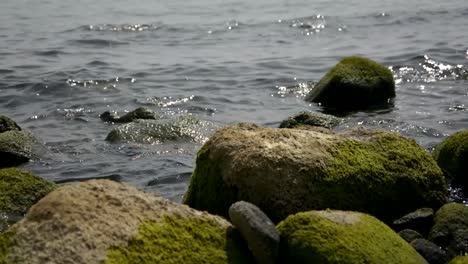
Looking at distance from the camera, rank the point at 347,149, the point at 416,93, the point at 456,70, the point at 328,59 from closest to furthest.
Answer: the point at 347,149 < the point at 416,93 < the point at 456,70 < the point at 328,59

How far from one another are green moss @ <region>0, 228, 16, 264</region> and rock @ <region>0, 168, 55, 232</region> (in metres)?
2.68

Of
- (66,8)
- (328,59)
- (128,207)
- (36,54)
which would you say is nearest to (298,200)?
(128,207)

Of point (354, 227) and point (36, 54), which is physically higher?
point (354, 227)

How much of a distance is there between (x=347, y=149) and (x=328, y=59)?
12.5 m

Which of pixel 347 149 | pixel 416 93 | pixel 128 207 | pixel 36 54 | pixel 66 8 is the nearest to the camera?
pixel 128 207

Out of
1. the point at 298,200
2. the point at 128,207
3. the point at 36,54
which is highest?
the point at 128,207

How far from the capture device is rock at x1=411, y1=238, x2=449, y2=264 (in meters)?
6.19

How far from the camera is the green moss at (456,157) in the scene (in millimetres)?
8703

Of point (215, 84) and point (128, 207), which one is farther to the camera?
point (215, 84)

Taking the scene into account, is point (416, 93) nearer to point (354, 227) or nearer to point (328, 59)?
point (328, 59)

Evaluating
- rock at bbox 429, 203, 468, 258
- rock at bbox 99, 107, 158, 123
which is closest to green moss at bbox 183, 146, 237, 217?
rock at bbox 429, 203, 468, 258

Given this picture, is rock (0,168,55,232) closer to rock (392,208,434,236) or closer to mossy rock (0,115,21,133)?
rock (392,208,434,236)

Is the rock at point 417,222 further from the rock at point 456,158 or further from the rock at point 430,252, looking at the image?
the rock at point 456,158

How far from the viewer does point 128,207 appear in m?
5.21
